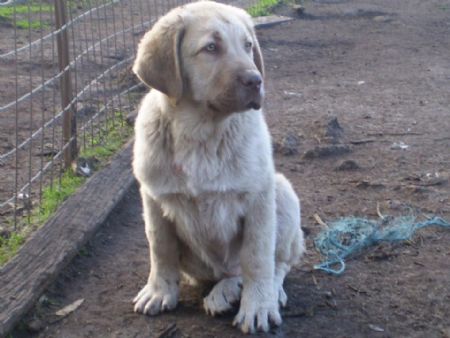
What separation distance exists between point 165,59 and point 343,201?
7.14 feet

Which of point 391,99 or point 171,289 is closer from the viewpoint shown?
point 171,289

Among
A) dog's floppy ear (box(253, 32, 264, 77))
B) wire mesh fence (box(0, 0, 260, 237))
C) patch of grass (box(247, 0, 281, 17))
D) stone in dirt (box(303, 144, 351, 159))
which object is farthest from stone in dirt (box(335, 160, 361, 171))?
patch of grass (box(247, 0, 281, 17))

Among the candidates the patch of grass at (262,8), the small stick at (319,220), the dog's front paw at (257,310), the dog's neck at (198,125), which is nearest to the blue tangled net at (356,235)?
the small stick at (319,220)

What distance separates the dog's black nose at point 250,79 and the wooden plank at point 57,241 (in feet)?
4.81

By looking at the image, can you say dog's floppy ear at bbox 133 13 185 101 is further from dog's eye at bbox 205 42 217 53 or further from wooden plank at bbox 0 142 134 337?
wooden plank at bbox 0 142 134 337

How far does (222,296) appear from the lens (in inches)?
159

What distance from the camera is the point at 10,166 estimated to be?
5922mm

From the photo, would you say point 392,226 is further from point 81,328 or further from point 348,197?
point 81,328

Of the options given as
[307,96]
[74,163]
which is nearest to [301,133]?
[307,96]

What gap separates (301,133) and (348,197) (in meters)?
1.51

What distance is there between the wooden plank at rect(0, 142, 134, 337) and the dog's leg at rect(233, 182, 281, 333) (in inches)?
40.2

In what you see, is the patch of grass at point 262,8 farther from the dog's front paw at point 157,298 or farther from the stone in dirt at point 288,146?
the dog's front paw at point 157,298

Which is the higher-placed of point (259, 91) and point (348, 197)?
point (259, 91)

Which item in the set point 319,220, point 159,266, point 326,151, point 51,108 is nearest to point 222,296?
point 159,266
